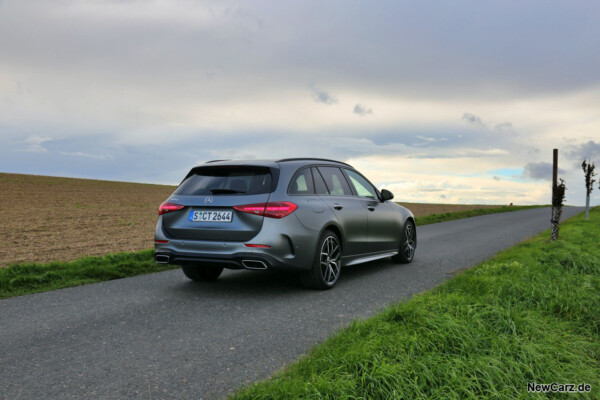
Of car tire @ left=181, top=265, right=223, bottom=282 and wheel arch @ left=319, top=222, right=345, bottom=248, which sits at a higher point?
wheel arch @ left=319, top=222, right=345, bottom=248

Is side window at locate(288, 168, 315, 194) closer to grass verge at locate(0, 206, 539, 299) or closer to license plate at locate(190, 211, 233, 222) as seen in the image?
license plate at locate(190, 211, 233, 222)

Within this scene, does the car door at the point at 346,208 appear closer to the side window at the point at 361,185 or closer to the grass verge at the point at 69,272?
the side window at the point at 361,185

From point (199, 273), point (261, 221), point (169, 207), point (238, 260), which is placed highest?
point (169, 207)

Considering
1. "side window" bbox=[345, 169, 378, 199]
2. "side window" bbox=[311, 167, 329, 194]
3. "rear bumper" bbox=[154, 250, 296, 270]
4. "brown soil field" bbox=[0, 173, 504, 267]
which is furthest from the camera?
"brown soil field" bbox=[0, 173, 504, 267]

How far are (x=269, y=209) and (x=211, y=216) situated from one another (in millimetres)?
758

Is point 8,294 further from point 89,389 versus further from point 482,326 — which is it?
point 482,326

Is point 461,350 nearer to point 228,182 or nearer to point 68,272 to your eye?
point 228,182

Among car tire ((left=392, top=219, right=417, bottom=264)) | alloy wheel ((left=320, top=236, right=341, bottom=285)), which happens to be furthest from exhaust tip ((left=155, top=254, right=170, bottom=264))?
car tire ((left=392, top=219, right=417, bottom=264))

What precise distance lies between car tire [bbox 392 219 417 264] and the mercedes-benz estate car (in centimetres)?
197

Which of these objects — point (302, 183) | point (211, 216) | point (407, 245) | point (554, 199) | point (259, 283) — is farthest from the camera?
point (554, 199)

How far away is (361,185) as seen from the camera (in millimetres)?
8492

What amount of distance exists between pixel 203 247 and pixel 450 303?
3004mm

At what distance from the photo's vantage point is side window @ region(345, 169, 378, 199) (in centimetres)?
825

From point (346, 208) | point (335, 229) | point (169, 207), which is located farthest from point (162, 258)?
point (346, 208)
